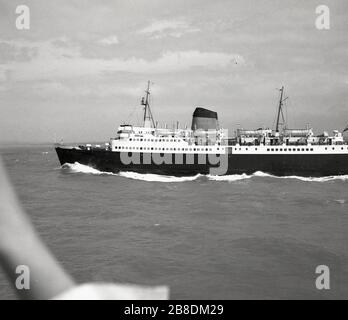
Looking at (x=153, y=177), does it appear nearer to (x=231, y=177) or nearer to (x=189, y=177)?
(x=189, y=177)

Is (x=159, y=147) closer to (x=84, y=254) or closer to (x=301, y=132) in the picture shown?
(x=301, y=132)

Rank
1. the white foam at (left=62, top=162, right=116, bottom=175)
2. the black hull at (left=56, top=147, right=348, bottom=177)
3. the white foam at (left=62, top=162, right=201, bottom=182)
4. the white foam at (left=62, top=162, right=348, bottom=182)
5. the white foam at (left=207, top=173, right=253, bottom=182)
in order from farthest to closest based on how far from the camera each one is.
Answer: the white foam at (left=62, top=162, right=116, bottom=175)
the black hull at (left=56, top=147, right=348, bottom=177)
the white foam at (left=207, top=173, right=253, bottom=182)
the white foam at (left=62, top=162, right=348, bottom=182)
the white foam at (left=62, top=162, right=201, bottom=182)

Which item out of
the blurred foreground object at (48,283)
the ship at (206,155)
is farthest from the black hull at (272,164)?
the blurred foreground object at (48,283)

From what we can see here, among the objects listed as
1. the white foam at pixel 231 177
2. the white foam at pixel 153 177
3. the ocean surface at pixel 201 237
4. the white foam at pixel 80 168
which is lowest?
the ocean surface at pixel 201 237

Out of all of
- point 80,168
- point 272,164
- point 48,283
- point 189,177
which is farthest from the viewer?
point 80,168

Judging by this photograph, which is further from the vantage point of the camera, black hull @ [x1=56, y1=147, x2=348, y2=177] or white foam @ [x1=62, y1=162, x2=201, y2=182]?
black hull @ [x1=56, y1=147, x2=348, y2=177]

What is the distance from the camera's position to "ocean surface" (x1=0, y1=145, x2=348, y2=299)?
10656 millimetres

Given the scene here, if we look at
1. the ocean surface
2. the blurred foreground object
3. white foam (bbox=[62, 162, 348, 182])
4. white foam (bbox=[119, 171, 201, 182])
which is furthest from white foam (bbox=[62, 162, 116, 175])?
the blurred foreground object

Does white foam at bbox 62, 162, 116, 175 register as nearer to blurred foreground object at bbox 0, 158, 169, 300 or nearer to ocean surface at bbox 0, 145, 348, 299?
ocean surface at bbox 0, 145, 348, 299

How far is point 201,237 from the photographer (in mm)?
15297

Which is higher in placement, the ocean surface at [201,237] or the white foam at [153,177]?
the white foam at [153,177]

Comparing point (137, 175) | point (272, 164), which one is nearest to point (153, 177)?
point (137, 175)

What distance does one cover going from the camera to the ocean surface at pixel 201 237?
10.7m

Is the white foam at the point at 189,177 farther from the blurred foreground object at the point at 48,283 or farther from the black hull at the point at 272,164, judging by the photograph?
the blurred foreground object at the point at 48,283
